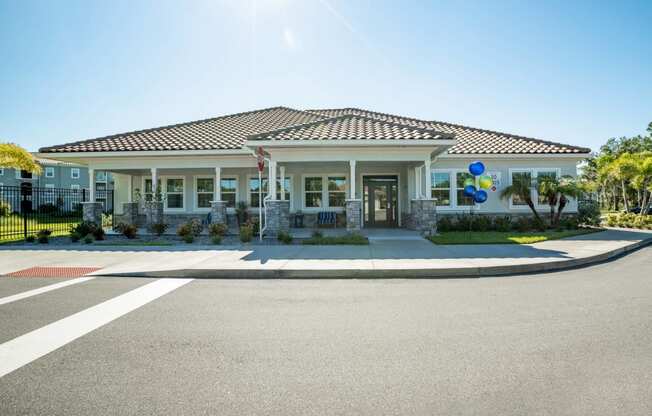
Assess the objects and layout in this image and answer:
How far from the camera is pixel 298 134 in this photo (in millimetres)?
14172

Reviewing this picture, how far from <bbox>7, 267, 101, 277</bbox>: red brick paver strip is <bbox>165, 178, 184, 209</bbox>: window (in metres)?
10.9

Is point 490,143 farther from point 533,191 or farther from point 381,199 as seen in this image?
point 381,199

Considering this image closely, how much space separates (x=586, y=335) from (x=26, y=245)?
53.2 feet

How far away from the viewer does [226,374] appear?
3287 mm

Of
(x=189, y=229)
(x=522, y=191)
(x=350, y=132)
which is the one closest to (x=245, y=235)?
(x=189, y=229)

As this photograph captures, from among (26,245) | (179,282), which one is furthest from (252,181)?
(179,282)

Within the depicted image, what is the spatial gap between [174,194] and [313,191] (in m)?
7.60

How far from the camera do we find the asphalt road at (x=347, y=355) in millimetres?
2797

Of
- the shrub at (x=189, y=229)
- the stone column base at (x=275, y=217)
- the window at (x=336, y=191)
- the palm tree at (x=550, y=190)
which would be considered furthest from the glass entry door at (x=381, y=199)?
the shrub at (x=189, y=229)

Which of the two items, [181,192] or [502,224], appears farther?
[181,192]

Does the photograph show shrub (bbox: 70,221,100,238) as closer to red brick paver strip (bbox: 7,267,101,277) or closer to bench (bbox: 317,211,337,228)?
red brick paver strip (bbox: 7,267,101,277)

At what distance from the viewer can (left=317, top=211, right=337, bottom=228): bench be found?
17.8 m

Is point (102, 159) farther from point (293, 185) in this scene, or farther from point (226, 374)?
point (226, 374)

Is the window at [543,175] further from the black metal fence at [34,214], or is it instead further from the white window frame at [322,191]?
the black metal fence at [34,214]
